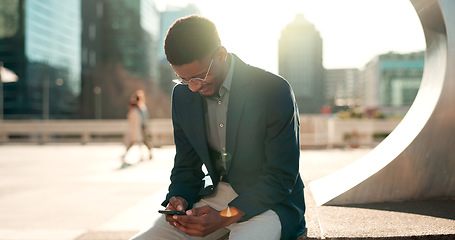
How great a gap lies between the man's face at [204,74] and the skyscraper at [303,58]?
127920 millimetres

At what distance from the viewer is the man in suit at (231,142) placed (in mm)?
1966

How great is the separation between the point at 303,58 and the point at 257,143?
13289 cm

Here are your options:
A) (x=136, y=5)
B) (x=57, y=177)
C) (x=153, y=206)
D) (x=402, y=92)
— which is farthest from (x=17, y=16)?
(x=402, y=92)

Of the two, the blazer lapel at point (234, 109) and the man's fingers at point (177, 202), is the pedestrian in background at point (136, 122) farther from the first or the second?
the blazer lapel at point (234, 109)

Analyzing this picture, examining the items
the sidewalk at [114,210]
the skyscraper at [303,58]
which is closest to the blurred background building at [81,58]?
the sidewalk at [114,210]

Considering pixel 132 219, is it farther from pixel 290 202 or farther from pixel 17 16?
pixel 17 16

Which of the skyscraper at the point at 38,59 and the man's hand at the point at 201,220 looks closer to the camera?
the man's hand at the point at 201,220

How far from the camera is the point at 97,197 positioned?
5.83 metres

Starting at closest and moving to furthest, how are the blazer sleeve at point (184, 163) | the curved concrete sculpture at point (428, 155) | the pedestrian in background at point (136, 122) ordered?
the blazer sleeve at point (184, 163) < the curved concrete sculpture at point (428, 155) < the pedestrian in background at point (136, 122)

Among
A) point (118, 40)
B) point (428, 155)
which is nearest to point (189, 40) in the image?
point (428, 155)

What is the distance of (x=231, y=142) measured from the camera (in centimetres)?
213

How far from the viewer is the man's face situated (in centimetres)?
203

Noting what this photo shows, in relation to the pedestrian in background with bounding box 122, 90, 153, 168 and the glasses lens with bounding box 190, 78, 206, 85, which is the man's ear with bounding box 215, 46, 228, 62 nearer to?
the glasses lens with bounding box 190, 78, 206, 85

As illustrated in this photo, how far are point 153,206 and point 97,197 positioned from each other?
57.6 inches
